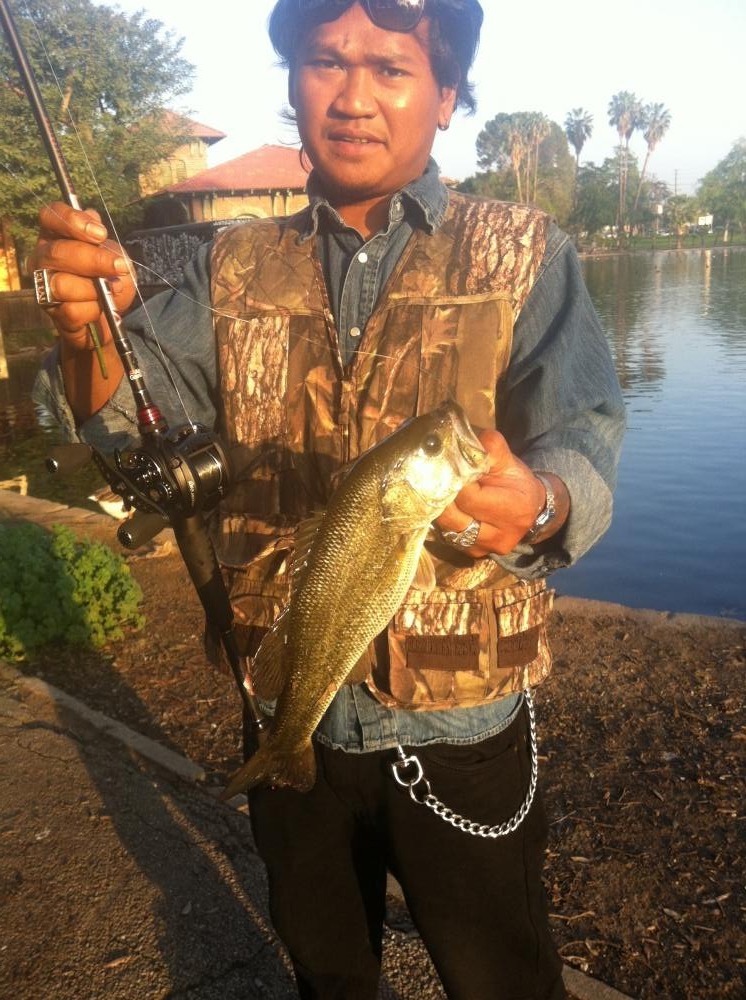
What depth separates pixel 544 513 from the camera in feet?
7.16

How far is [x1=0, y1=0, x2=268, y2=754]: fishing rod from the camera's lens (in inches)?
99.7

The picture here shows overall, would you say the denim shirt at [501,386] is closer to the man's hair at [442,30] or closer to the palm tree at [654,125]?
the man's hair at [442,30]

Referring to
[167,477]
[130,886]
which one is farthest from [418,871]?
[130,886]

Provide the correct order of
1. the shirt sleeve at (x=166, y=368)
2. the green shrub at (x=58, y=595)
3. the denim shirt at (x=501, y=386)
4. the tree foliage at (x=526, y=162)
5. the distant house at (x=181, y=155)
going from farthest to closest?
the tree foliage at (x=526, y=162) < the distant house at (x=181, y=155) < the green shrub at (x=58, y=595) < the shirt sleeve at (x=166, y=368) < the denim shirt at (x=501, y=386)

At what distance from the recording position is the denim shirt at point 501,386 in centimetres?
236

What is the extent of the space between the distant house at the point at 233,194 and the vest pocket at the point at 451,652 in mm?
41114

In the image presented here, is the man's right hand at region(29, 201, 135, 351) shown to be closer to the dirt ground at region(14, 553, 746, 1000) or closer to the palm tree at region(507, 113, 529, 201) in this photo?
the dirt ground at region(14, 553, 746, 1000)

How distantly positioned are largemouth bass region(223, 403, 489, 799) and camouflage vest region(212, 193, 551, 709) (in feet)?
0.76

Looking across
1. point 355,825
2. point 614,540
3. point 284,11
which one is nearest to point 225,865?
point 355,825

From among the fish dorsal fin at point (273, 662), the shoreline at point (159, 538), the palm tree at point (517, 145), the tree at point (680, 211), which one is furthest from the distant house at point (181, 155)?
the tree at point (680, 211)

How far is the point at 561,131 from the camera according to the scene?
123438mm

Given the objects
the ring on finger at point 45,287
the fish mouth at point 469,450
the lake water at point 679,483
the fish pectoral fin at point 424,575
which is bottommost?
the lake water at point 679,483

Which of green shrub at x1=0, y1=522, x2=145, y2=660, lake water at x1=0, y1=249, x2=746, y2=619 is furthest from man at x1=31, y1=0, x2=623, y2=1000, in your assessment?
lake water at x1=0, y1=249, x2=746, y2=619

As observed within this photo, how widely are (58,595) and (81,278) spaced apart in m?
4.40
